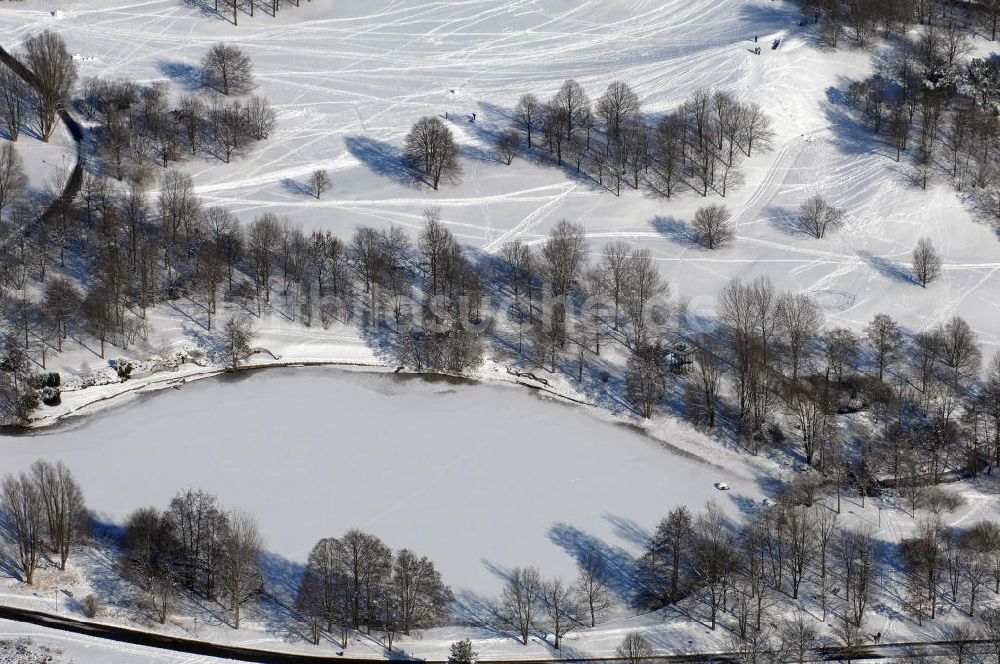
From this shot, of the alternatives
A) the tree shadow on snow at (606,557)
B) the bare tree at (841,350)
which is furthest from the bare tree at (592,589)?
the bare tree at (841,350)

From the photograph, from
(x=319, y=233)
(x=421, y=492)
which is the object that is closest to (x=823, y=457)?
(x=421, y=492)

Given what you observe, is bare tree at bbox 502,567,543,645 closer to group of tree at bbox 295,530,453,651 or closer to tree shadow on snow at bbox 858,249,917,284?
group of tree at bbox 295,530,453,651

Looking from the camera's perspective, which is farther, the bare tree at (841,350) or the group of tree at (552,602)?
the bare tree at (841,350)

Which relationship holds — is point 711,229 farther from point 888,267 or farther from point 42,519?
point 42,519

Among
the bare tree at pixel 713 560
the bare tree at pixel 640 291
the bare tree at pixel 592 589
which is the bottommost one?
the bare tree at pixel 592 589

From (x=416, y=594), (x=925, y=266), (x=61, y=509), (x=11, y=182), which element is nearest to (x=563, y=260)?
(x=925, y=266)

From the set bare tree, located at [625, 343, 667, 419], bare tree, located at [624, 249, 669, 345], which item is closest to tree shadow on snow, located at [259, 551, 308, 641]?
bare tree, located at [625, 343, 667, 419]

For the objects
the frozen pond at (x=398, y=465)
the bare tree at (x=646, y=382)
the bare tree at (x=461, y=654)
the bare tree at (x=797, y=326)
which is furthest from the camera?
the bare tree at (x=797, y=326)

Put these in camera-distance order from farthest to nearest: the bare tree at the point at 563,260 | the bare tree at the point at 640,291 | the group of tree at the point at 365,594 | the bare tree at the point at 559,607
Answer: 1. the bare tree at the point at 563,260
2. the bare tree at the point at 640,291
3. the bare tree at the point at 559,607
4. the group of tree at the point at 365,594

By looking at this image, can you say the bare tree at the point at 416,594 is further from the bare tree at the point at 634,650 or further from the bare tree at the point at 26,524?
the bare tree at the point at 26,524
